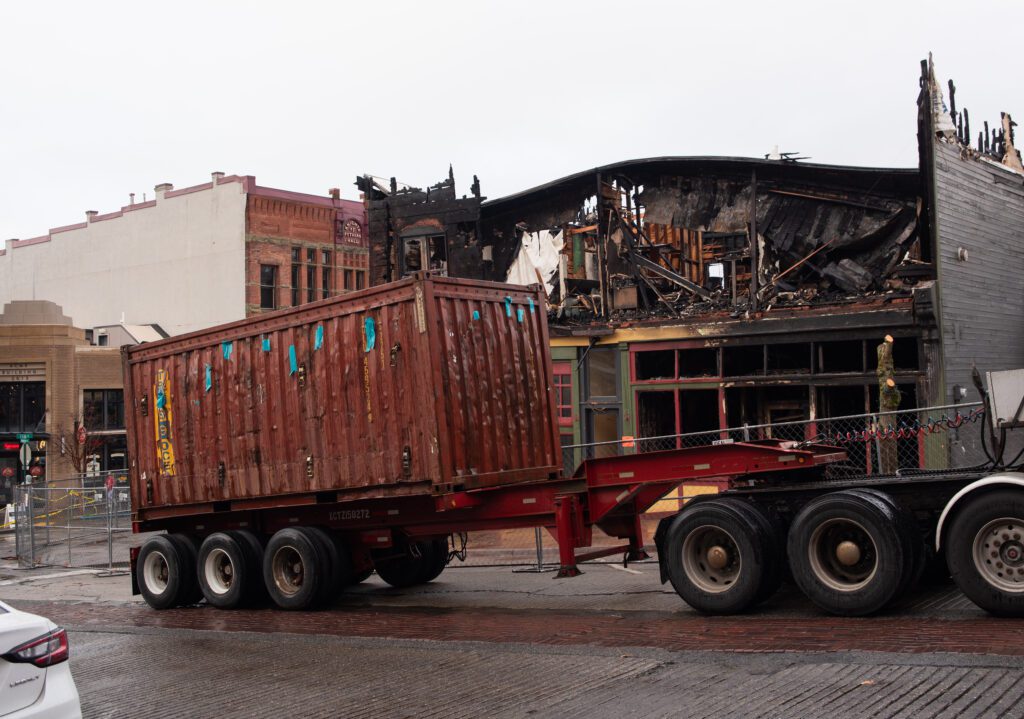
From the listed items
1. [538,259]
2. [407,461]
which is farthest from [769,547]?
[538,259]

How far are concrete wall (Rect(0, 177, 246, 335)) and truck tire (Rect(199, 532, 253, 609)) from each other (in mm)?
28857

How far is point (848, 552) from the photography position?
9.27 m

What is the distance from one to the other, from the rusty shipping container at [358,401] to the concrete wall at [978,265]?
8.90 m

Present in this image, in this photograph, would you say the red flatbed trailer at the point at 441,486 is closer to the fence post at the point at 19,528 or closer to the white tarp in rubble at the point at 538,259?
the fence post at the point at 19,528

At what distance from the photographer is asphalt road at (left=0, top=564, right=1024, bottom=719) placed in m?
6.78

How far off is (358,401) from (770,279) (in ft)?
36.1

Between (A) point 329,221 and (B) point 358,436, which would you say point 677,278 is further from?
(A) point 329,221

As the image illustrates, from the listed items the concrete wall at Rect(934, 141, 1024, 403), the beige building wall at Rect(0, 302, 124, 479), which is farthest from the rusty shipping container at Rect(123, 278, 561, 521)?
the beige building wall at Rect(0, 302, 124, 479)

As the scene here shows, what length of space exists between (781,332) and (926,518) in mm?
10287

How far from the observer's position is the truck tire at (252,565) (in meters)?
13.5

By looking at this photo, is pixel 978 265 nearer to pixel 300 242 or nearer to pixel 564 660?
pixel 564 660

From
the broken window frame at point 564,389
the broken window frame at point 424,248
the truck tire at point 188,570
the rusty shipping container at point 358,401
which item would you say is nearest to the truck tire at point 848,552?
the rusty shipping container at point 358,401

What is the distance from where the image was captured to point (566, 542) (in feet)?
36.1

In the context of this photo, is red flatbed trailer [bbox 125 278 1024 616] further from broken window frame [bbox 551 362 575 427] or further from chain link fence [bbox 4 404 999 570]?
broken window frame [bbox 551 362 575 427]
